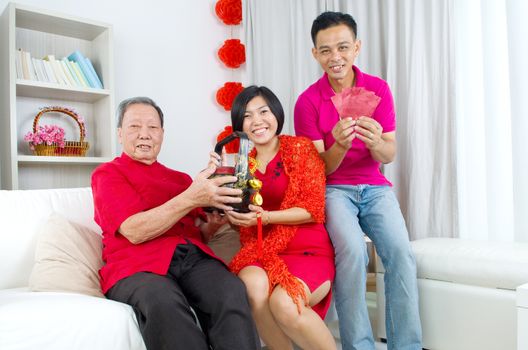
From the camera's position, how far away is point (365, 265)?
167 centimetres

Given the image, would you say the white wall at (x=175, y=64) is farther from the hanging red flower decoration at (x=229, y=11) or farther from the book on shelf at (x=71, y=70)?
the book on shelf at (x=71, y=70)

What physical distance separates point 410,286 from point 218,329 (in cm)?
77

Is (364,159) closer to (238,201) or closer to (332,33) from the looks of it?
(332,33)

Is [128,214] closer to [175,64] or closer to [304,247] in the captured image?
[304,247]

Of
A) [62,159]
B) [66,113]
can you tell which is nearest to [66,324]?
[62,159]

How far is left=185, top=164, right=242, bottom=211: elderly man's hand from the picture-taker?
146 cm

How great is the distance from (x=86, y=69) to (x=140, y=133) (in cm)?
140

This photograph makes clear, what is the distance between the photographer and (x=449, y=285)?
5.92ft

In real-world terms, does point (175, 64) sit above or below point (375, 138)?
above

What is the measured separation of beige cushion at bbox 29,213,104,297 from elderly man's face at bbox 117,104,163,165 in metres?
0.36

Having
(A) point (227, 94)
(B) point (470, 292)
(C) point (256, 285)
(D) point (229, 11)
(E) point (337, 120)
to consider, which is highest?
(D) point (229, 11)

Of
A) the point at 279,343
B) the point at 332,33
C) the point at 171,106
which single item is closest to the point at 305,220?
the point at 279,343

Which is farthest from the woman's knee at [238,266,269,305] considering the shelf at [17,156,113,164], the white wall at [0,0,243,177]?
the white wall at [0,0,243,177]

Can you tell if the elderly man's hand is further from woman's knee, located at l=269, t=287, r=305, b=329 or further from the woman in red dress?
woman's knee, located at l=269, t=287, r=305, b=329
